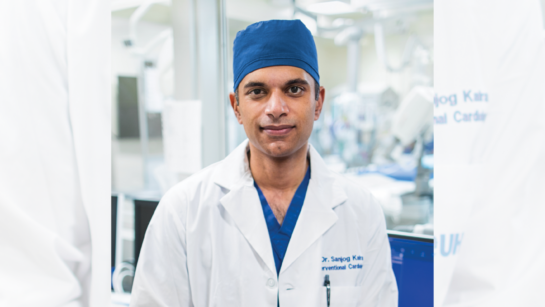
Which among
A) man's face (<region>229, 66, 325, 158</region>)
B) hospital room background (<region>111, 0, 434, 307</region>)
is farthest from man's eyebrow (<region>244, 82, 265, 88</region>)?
hospital room background (<region>111, 0, 434, 307</region>)

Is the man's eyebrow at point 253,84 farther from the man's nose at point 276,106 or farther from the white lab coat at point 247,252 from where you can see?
the white lab coat at point 247,252

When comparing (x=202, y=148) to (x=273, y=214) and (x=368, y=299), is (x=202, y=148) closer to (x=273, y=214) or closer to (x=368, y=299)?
(x=273, y=214)

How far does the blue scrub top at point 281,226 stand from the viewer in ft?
3.86

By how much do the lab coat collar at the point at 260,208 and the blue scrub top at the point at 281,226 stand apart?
3 cm

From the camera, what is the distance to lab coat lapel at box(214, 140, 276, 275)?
3.73 ft

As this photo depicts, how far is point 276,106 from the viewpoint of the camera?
1108 millimetres

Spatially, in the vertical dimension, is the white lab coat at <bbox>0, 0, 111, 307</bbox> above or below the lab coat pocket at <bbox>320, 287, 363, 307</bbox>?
above

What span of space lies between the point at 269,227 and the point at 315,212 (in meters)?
0.14

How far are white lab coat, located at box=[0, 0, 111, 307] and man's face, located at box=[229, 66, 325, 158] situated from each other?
22.3 inches

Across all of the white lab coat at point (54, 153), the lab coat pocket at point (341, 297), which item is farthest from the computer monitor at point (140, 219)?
the white lab coat at point (54, 153)

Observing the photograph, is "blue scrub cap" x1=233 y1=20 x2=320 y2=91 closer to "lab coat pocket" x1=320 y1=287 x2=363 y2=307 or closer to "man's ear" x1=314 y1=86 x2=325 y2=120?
"man's ear" x1=314 y1=86 x2=325 y2=120

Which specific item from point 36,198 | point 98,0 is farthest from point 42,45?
point 36,198
